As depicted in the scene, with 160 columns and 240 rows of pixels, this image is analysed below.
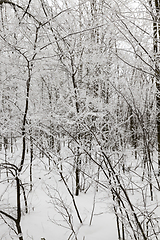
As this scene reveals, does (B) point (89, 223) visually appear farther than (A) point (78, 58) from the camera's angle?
No

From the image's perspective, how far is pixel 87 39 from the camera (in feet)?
14.6

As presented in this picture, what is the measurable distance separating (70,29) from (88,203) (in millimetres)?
3819

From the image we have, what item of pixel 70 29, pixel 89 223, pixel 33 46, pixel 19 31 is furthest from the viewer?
pixel 70 29

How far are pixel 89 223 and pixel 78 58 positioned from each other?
3655 millimetres

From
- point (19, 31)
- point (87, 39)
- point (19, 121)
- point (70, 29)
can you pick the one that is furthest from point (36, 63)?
point (87, 39)

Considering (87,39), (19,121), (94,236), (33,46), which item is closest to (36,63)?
(33,46)

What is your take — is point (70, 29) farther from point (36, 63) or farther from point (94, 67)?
point (36, 63)

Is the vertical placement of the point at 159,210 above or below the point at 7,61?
below

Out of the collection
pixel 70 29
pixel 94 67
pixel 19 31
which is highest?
pixel 70 29

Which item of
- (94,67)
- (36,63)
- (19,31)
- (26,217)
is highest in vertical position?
(94,67)

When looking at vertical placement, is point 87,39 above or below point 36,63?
above

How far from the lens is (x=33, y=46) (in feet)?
7.07

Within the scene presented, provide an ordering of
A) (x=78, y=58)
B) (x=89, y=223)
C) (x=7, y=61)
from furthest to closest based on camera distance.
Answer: (x=78, y=58), (x=89, y=223), (x=7, y=61)

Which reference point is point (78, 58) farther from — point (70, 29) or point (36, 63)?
point (36, 63)
